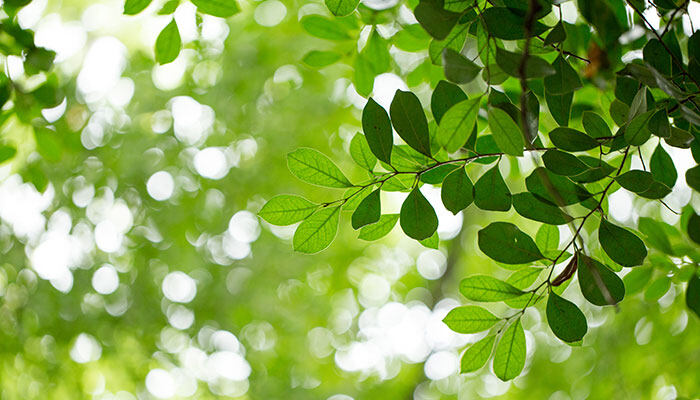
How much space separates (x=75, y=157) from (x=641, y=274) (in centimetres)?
176

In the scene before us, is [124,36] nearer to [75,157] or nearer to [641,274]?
[75,157]

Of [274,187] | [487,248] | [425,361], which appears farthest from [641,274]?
[425,361]

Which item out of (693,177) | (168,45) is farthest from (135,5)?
(693,177)

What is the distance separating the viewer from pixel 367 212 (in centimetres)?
51

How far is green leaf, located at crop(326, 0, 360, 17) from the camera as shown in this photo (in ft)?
1.62

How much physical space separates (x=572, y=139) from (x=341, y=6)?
23cm

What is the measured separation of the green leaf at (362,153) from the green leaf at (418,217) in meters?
0.06

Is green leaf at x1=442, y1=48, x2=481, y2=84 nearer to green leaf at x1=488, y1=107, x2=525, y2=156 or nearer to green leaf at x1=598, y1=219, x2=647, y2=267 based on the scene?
green leaf at x1=488, y1=107, x2=525, y2=156

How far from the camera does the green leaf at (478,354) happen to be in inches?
22.0

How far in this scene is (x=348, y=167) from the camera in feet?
8.49

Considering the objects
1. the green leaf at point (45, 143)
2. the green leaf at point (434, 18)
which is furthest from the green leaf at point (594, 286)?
the green leaf at point (45, 143)

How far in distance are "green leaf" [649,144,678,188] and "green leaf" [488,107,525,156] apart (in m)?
0.25

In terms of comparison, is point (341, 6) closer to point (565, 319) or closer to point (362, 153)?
point (362, 153)

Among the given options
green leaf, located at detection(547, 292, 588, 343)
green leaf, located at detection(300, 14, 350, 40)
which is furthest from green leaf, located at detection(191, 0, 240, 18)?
green leaf, located at detection(547, 292, 588, 343)
